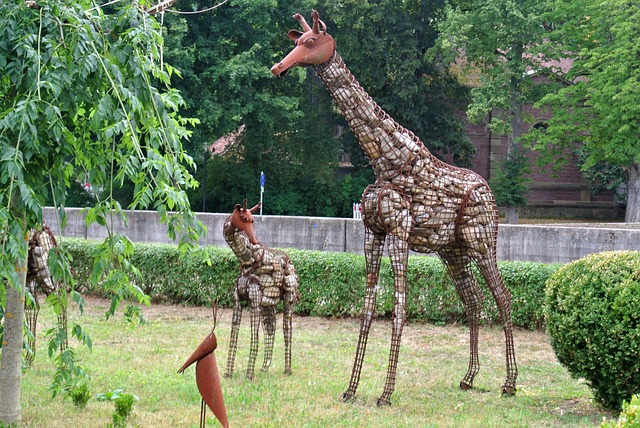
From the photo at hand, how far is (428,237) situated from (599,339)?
6.90 feet

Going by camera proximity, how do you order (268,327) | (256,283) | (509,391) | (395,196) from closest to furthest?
(395,196) < (509,391) < (256,283) < (268,327)

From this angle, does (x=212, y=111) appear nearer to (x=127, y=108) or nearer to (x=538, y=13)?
(x=538, y=13)

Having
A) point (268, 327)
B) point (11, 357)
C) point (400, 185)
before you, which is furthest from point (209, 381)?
point (268, 327)

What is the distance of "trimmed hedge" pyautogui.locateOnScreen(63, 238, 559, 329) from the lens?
14086mm

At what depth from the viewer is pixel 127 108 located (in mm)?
5875

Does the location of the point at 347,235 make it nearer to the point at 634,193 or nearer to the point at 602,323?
the point at 602,323

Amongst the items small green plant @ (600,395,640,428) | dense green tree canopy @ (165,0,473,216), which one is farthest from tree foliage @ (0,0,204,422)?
dense green tree canopy @ (165,0,473,216)

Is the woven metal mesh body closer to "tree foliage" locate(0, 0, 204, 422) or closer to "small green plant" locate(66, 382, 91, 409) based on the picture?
"small green plant" locate(66, 382, 91, 409)

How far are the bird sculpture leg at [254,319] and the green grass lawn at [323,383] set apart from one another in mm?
244

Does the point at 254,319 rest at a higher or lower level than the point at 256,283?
lower

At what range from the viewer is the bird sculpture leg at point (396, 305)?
8625mm

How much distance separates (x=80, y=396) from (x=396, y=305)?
341cm

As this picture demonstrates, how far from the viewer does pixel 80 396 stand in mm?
7863

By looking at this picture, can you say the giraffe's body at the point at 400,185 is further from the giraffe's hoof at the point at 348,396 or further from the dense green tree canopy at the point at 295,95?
the dense green tree canopy at the point at 295,95
